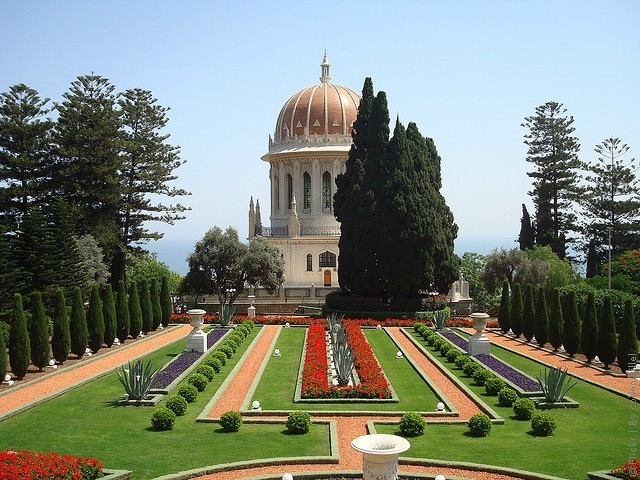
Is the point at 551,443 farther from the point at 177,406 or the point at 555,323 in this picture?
the point at 555,323

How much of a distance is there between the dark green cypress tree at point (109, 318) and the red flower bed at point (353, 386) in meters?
8.36

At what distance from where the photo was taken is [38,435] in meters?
16.2

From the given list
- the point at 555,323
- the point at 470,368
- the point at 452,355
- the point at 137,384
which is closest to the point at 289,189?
the point at 555,323

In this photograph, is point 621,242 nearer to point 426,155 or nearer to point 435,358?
point 426,155

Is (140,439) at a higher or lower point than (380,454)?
lower

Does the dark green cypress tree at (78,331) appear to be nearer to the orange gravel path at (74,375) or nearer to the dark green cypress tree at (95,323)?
the orange gravel path at (74,375)

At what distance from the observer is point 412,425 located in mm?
15984

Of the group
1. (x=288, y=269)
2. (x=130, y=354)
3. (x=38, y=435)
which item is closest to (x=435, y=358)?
(x=130, y=354)

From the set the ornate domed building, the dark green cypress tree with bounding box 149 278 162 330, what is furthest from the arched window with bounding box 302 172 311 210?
the dark green cypress tree with bounding box 149 278 162 330

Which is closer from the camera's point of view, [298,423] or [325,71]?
[298,423]

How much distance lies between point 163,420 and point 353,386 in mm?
6119

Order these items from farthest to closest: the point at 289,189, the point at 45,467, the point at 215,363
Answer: the point at 289,189 → the point at 215,363 → the point at 45,467

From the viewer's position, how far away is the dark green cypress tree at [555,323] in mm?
29837

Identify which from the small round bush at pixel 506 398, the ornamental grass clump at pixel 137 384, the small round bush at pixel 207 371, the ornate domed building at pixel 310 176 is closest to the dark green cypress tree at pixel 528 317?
the small round bush at pixel 506 398
